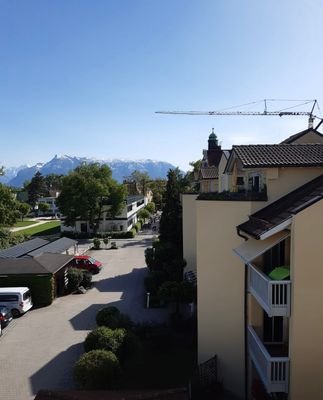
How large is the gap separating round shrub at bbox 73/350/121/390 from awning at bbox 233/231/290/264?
21.2 feet

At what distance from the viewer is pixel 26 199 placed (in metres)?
122

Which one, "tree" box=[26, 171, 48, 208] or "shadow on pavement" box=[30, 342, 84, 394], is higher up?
"tree" box=[26, 171, 48, 208]

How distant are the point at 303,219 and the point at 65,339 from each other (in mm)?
15966

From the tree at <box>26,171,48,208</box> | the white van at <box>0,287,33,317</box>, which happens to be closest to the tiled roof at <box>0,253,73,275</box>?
the white van at <box>0,287,33,317</box>

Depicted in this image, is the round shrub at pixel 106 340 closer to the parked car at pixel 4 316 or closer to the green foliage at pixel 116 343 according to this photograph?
the green foliage at pixel 116 343

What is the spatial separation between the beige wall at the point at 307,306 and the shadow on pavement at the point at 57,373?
32.1 ft

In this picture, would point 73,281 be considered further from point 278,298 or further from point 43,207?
point 43,207

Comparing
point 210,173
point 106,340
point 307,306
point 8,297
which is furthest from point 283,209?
point 8,297

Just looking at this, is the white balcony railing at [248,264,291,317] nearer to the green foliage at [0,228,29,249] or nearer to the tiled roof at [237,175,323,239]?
the tiled roof at [237,175,323,239]

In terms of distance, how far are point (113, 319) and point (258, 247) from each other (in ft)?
31.3

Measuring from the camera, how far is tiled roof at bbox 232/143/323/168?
47.0ft

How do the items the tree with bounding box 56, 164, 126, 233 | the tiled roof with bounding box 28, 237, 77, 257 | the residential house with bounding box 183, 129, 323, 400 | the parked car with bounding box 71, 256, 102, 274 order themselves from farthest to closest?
the tree with bounding box 56, 164, 126, 233 < the parked car with bounding box 71, 256, 102, 274 < the tiled roof with bounding box 28, 237, 77, 257 < the residential house with bounding box 183, 129, 323, 400

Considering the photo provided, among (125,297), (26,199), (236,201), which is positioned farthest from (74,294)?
(26,199)

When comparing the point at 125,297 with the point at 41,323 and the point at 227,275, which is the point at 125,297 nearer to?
the point at 41,323
